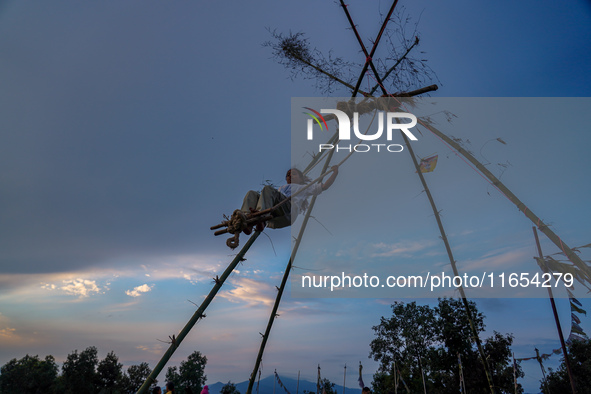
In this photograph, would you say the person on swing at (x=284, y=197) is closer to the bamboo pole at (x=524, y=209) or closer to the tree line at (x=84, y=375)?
the bamboo pole at (x=524, y=209)

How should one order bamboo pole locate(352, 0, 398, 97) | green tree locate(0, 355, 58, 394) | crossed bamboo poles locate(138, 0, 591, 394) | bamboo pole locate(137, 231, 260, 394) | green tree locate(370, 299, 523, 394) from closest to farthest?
crossed bamboo poles locate(138, 0, 591, 394), bamboo pole locate(137, 231, 260, 394), bamboo pole locate(352, 0, 398, 97), green tree locate(370, 299, 523, 394), green tree locate(0, 355, 58, 394)

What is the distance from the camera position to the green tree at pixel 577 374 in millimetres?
31672

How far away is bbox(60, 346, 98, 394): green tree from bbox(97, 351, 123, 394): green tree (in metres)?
0.52

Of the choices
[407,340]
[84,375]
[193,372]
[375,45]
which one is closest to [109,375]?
[84,375]

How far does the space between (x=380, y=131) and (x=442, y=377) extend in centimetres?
2722

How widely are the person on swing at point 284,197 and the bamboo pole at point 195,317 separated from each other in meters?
0.41

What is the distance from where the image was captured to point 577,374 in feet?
107

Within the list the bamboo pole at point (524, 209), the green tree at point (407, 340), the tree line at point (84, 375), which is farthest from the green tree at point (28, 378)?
the bamboo pole at point (524, 209)

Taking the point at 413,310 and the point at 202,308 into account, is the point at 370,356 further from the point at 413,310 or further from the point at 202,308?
the point at 202,308

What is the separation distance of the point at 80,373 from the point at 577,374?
48354mm

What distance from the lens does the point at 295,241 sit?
25.1 ft

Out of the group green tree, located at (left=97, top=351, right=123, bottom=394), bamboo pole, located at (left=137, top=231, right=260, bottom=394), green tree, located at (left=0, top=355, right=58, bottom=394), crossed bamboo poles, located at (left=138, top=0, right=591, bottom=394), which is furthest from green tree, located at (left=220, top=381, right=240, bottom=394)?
bamboo pole, located at (left=137, top=231, right=260, bottom=394)

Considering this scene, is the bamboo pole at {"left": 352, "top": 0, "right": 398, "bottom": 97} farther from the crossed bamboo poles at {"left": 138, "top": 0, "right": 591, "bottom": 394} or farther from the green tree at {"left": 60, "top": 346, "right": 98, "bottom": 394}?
the green tree at {"left": 60, "top": 346, "right": 98, "bottom": 394}

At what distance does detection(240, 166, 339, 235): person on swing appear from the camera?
5332 millimetres
